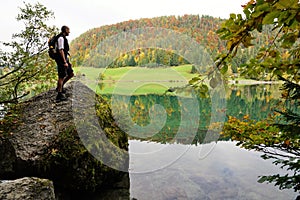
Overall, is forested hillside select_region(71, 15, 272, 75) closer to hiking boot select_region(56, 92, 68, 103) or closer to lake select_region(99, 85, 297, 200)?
hiking boot select_region(56, 92, 68, 103)

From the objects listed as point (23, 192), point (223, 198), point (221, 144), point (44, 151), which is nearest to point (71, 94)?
point (44, 151)

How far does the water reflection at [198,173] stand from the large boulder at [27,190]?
272 cm

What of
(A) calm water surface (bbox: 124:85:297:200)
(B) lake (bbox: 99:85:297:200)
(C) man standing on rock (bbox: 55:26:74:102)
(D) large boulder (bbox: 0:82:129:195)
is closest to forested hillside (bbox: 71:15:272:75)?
(C) man standing on rock (bbox: 55:26:74:102)

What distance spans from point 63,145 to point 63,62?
241 cm

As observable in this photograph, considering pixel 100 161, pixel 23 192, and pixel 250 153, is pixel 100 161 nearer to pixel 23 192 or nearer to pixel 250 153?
pixel 23 192

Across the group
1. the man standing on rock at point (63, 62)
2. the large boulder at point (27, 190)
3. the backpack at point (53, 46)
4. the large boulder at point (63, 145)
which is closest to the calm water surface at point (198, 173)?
the large boulder at point (63, 145)

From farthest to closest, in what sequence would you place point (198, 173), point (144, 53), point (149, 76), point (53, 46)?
point (149, 76), point (144, 53), point (198, 173), point (53, 46)

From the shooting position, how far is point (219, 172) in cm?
846

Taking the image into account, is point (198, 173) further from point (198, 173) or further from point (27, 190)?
point (27, 190)

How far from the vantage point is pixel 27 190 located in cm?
411

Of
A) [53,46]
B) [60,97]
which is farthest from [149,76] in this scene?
[53,46]

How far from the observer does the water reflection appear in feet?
22.2

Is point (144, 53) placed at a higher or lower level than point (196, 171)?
higher

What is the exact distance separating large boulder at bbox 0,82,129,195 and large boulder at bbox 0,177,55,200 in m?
1.15
